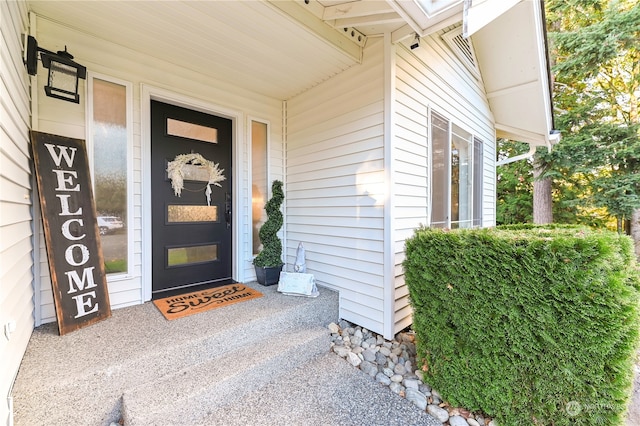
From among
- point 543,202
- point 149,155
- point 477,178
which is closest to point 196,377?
point 149,155

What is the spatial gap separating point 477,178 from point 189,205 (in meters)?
4.65

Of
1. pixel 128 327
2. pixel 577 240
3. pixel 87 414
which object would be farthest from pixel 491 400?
pixel 128 327

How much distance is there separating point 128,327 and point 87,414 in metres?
0.66

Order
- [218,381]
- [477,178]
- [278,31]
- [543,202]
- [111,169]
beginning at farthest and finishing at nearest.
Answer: [543,202] < [477,178] < [111,169] < [278,31] < [218,381]

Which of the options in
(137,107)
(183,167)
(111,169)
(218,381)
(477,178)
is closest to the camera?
(218,381)

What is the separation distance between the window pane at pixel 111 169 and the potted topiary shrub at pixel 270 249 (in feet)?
4.49

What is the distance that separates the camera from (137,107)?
2652 mm

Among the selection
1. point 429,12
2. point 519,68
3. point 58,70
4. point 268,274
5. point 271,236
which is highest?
point 519,68

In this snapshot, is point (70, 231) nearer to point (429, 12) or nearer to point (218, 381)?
point (218, 381)

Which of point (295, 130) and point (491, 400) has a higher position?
point (295, 130)

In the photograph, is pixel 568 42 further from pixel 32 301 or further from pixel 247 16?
pixel 32 301

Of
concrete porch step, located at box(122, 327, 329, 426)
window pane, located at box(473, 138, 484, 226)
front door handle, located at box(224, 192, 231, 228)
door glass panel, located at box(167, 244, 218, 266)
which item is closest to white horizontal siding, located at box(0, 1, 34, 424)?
concrete porch step, located at box(122, 327, 329, 426)

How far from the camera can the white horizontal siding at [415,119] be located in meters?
2.70

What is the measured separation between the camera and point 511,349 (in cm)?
164
